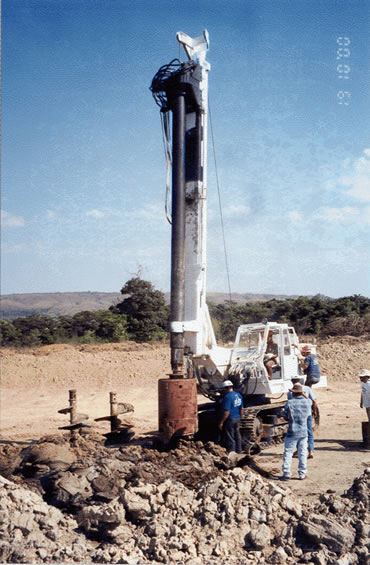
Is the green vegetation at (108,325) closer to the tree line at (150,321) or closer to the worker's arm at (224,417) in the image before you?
the tree line at (150,321)

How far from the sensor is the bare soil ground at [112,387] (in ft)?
42.7

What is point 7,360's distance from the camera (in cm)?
2098

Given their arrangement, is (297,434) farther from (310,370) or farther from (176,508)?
(310,370)

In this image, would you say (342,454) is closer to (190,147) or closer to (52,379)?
(190,147)

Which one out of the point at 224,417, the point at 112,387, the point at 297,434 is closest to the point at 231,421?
the point at 224,417

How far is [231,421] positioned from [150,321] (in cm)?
2040

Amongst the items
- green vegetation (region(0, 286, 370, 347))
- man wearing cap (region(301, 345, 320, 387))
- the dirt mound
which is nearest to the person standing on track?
man wearing cap (region(301, 345, 320, 387))

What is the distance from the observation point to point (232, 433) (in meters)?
9.34

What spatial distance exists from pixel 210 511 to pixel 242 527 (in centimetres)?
38

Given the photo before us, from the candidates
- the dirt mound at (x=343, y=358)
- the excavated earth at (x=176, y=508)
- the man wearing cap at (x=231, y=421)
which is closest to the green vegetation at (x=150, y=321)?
the dirt mound at (x=343, y=358)

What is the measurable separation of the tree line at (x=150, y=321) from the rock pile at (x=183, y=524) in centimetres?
1867

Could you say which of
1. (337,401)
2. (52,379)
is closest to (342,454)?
(337,401)

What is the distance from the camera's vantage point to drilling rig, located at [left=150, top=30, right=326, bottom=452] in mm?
8867

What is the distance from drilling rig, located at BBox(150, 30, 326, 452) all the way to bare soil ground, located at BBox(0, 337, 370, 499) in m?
1.23
